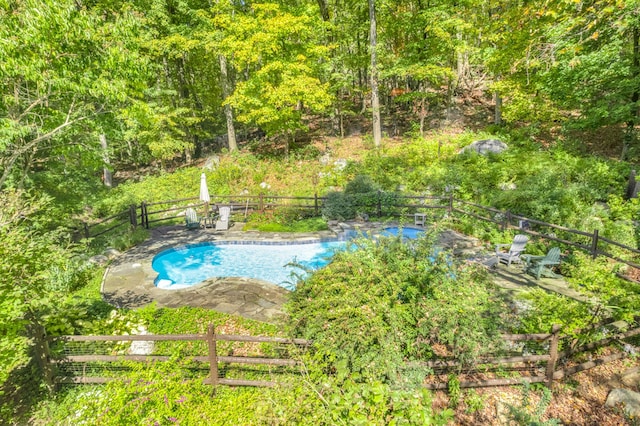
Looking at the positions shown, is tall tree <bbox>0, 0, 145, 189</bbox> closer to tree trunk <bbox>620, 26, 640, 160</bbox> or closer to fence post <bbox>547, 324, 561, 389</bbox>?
fence post <bbox>547, 324, 561, 389</bbox>

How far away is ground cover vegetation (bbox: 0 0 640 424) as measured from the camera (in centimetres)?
424

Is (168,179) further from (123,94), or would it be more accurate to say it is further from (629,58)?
(629,58)

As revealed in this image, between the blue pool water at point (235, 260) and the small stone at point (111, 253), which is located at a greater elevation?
the small stone at point (111, 253)

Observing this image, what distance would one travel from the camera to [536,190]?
1055 cm

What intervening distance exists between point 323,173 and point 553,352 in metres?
15.2

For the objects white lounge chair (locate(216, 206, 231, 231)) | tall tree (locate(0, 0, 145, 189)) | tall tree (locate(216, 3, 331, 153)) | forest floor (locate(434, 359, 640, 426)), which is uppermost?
tall tree (locate(216, 3, 331, 153))

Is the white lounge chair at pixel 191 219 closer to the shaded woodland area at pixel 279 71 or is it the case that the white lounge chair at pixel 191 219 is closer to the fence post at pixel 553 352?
the shaded woodland area at pixel 279 71

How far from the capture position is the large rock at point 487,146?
16.8m

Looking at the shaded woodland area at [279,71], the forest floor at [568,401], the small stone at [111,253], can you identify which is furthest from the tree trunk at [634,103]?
the small stone at [111,253]

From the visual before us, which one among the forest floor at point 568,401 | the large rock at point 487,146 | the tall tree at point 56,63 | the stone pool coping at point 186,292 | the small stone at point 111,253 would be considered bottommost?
the forest floor at point 568,401

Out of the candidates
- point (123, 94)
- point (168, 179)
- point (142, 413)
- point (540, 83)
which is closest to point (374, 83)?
point (540, 83)

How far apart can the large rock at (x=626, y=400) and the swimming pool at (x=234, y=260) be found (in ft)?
24.1

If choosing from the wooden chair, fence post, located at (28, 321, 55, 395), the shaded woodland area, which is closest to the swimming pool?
the shaded woodland area

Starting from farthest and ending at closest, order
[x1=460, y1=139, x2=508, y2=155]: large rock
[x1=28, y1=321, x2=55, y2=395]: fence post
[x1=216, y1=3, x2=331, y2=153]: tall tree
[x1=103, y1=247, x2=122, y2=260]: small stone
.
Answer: [x1=216, y1=3, x2=331, y2=153]: tall tree → [x1=460, y1=139, x2=508, y2=155]: large rock → [x1=103, y1=247, x2=122, y2=260]: small stone → [x1=28, y1=321, x2=55, y2=395]: fence post
